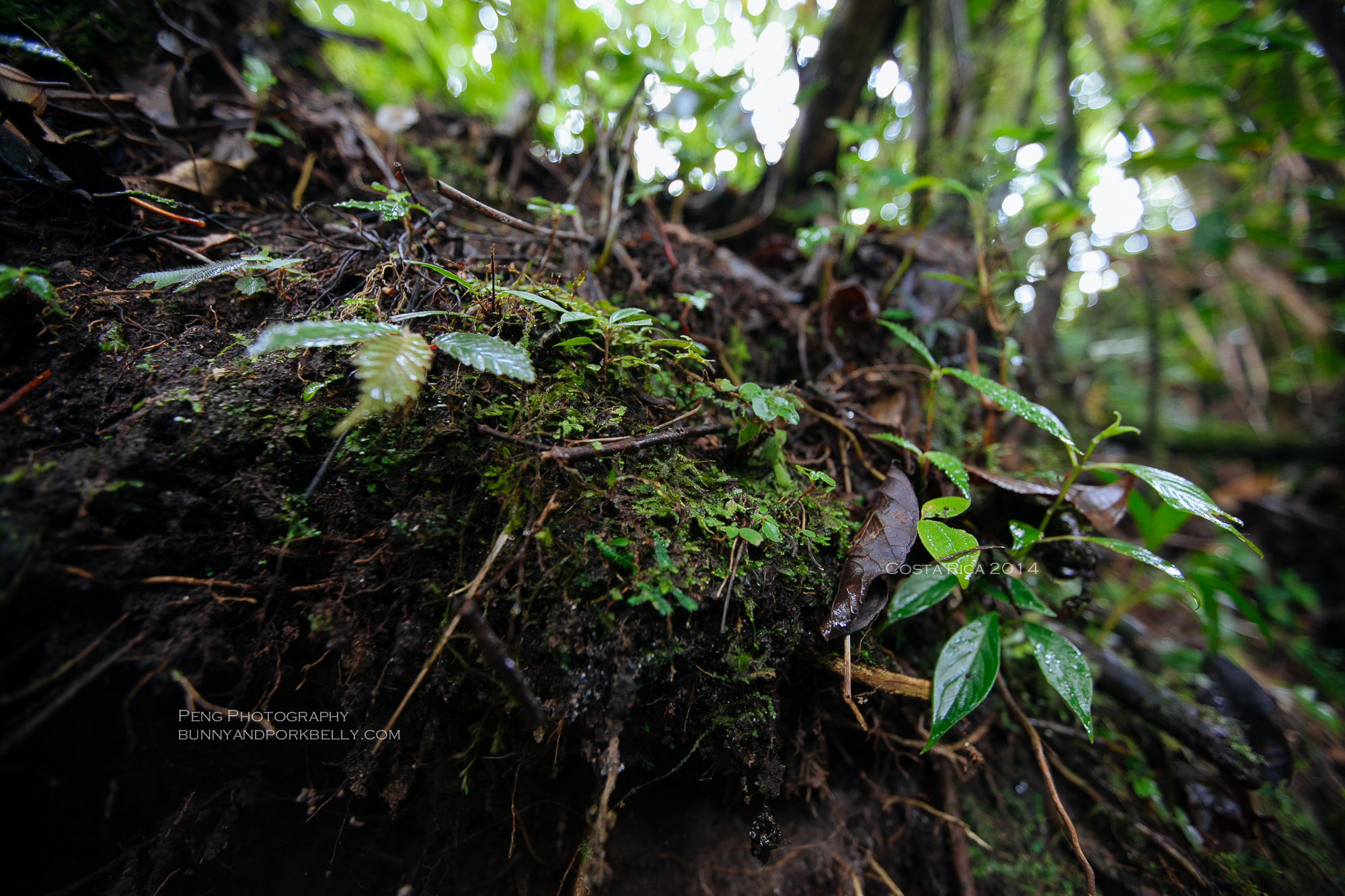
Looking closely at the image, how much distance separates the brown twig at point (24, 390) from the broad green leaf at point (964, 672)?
2.16 m

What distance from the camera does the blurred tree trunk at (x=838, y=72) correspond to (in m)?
2.54

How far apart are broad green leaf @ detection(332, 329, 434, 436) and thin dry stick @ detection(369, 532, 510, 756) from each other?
0.38 meters

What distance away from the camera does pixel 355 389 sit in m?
1.21

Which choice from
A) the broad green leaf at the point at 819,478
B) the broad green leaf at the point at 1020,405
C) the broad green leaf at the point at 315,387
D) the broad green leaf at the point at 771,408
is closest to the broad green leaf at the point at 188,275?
the broad green leaf at the point at 315,387

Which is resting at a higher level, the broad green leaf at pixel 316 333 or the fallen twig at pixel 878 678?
the broad green leaf at pixel 316 333

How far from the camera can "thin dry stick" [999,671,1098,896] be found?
1204mm

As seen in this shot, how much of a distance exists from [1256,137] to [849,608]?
3706 mm

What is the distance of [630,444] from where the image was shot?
1224mm

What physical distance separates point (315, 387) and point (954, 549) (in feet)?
5.41

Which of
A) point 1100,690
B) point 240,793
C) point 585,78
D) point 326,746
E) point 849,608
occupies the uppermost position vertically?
point 585,78

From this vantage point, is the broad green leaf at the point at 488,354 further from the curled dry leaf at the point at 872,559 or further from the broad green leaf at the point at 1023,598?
the broad green leaf at the point at 1023,598

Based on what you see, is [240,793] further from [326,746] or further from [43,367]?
[43,367]

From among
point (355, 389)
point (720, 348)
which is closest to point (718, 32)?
point (720, 348)

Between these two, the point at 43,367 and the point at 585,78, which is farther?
the point at 585,78
